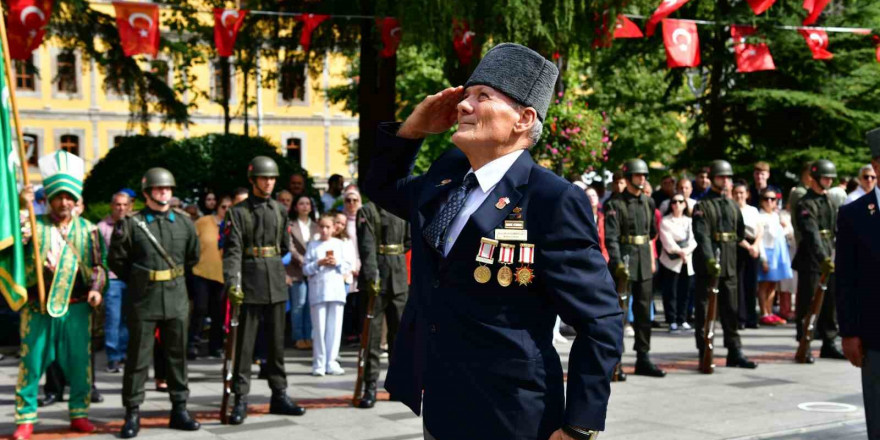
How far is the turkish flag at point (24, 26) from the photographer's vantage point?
12.7m

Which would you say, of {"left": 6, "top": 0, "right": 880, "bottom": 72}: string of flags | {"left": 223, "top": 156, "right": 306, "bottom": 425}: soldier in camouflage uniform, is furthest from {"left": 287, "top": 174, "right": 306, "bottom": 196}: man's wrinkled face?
{"left": 223, "top": 156, "right": 306, "bottom": 425}: soldier in camouflage uniform

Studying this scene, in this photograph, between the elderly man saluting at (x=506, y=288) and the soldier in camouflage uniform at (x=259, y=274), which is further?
the soldier in camouflage uniform at (x=259, y=274)

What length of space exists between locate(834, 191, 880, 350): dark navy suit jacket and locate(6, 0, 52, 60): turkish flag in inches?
395

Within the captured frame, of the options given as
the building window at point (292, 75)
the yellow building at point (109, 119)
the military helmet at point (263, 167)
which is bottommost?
the military helmet at point (263, 167)

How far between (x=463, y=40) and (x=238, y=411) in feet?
19.5

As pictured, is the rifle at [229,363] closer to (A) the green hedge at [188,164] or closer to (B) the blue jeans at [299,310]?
(B) the blue jeans at [299,310]

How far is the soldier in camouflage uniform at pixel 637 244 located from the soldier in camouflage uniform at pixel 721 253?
529 millimetres

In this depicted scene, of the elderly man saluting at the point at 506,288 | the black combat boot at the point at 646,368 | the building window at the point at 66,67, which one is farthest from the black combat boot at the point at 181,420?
the building window at the point at 66,67

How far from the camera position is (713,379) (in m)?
10.7

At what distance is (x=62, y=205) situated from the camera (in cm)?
850

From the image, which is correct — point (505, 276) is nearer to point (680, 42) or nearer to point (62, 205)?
point (62, 205)

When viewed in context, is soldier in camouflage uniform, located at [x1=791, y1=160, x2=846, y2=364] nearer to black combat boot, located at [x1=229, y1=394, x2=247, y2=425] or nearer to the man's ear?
black combat boot, located at [x1=229, y1=394, x2=247, y2=425]

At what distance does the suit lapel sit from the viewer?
3463 mm

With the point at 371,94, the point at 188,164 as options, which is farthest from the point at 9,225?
the point at 371,94
